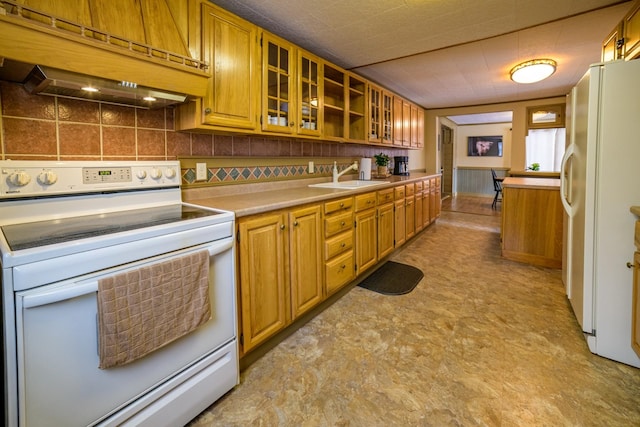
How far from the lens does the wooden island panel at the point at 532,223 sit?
3.20 metres

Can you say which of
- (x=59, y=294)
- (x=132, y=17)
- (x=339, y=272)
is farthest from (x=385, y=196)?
(x=59, y=294)

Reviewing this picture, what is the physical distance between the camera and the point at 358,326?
84.7 inches

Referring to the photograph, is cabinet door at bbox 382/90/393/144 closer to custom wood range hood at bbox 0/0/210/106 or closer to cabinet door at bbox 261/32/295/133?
cabinet door at bbox 261/32/295/133

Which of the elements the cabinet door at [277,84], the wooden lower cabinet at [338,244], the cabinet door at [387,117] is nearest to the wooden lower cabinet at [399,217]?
the cabinet door at [387,117]

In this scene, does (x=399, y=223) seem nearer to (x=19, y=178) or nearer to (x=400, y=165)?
(x=400, y=165)

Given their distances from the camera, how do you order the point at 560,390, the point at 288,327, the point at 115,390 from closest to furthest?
the point at 115,390, the point at 560,390, the point at 288,327

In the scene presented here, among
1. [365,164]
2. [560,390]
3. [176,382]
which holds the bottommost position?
[560,390]

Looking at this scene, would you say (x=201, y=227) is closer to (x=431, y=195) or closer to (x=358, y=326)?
(x=358, y=326)

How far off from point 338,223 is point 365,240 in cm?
54

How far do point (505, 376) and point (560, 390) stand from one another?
0.23 m

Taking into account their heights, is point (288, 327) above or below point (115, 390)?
below

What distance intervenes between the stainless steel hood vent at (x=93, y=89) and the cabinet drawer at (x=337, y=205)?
1114mm

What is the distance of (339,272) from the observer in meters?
2.44

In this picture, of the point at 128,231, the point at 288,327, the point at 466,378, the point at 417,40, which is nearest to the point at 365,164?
the point at 417,40
